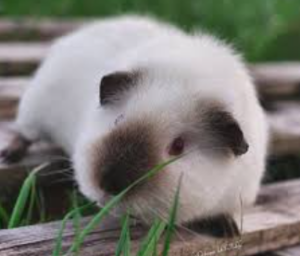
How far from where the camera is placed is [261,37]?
19.8 feet

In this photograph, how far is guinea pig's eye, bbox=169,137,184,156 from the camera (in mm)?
2414

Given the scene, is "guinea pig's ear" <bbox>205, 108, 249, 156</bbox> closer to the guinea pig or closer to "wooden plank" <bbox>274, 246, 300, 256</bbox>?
the guinea pig

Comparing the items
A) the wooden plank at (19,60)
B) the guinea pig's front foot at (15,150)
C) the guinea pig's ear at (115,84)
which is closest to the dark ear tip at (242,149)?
the guinea pig's ear at (115,84)

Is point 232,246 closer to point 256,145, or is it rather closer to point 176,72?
point 256,145

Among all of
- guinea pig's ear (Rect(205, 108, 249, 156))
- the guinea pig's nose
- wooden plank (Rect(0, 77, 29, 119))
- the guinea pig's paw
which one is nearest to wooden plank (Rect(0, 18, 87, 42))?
wooden plank (Rect(0, 77, 29, 119))

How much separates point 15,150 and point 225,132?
3.86 feet

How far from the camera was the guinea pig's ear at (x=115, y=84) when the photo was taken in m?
2.57

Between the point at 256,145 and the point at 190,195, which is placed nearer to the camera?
the point at 190,195

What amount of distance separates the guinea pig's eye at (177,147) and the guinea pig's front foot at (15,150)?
3.44 ft

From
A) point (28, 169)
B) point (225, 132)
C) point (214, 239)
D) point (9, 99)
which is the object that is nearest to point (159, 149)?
point (225, 132)

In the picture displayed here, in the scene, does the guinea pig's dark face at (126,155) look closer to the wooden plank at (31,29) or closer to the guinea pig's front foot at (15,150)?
the guinea pig's front foot at (15,150)

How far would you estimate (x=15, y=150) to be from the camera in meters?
3.30

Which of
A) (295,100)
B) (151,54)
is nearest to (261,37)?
(295,100)

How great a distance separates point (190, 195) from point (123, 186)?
0.86 feet
